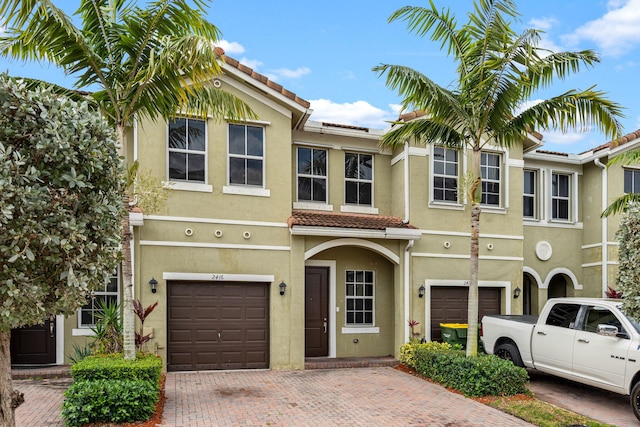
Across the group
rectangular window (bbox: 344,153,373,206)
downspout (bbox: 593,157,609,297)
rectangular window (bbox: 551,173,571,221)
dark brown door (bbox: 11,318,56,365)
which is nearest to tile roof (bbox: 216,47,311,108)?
rectangular window (bbox: 344,153,373,206)

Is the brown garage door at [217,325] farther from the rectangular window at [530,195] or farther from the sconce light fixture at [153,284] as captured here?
the rectangular window at [530,195]

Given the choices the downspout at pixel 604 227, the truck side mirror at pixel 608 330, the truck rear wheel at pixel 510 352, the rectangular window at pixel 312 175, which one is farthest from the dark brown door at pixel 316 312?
the downspout at pixel 604 227

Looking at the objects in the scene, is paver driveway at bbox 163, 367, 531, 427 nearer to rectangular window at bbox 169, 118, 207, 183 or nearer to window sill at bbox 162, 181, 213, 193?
window sill at bbox 162, 181, 213, 193

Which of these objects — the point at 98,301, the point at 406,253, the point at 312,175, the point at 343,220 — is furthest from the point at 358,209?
the point at 98,301

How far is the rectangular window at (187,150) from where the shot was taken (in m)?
12.0

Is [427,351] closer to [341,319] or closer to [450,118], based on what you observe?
[341,319]

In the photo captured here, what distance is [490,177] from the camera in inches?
579

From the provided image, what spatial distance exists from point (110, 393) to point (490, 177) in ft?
37.7

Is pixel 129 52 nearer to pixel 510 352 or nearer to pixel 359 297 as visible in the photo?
pixel 359 297

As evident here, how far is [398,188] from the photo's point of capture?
46.9 feet

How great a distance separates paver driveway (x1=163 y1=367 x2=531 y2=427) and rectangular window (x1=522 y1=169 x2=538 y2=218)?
749 centimetres

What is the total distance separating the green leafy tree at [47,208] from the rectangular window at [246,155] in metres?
7.46

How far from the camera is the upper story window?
558 inches

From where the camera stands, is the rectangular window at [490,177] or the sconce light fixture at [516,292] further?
the rectangular window at [490,177]
